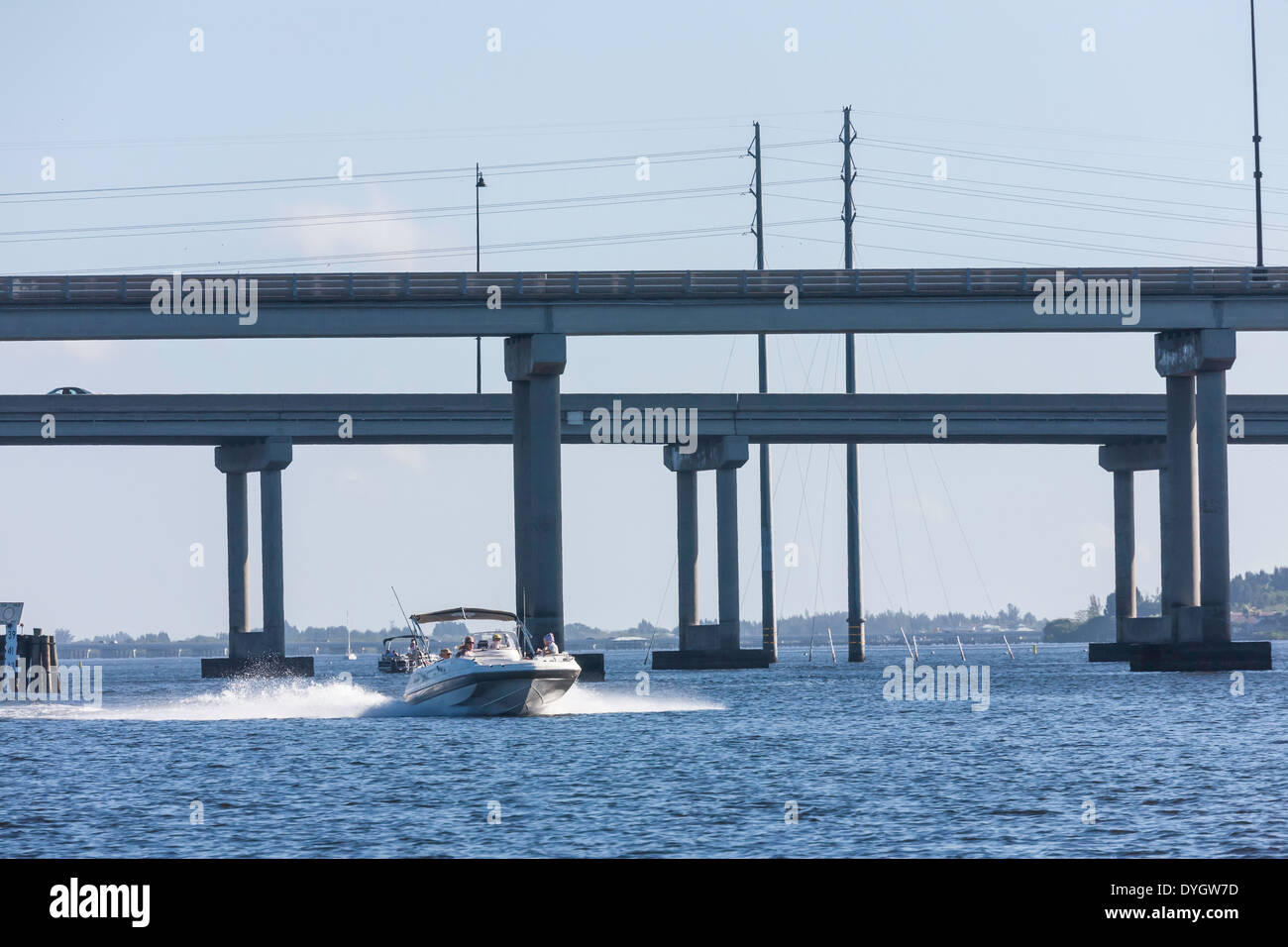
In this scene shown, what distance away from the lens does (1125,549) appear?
412ft

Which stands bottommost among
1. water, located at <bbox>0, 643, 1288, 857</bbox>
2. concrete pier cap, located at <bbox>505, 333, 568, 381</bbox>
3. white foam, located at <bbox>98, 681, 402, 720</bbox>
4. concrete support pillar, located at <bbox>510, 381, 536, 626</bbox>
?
white foam, located at <bbox>98, 681, 402, 720</bbox>

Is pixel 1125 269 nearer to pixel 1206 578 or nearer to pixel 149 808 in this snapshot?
pixel 1206 578

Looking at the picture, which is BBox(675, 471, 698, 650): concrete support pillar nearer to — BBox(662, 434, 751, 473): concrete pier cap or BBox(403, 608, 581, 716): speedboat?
BBox(662, 434, 751, 473): concrete pier cap

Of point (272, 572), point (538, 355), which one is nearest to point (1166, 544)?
point (538, 355)

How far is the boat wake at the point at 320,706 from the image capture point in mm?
63812

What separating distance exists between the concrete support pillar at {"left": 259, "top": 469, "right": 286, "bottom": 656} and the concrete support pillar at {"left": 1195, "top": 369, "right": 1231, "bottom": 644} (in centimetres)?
6086

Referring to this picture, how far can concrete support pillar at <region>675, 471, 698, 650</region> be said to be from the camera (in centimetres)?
12156

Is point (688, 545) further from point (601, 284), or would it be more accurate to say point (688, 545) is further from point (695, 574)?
point (601, 284)

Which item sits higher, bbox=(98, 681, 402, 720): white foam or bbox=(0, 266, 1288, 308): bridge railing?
bbox=(0, 266, 1288, 308): bridge railing

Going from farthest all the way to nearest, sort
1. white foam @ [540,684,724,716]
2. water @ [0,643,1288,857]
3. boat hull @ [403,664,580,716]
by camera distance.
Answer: white foam @ [540,684,724,716], boat hull @ [403,664,580,716], water @ [0,643,1288,857]

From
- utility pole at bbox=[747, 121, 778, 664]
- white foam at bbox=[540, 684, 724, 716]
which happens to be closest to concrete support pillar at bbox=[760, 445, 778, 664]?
utility pole at bbox=[747, 121, 778, 664]

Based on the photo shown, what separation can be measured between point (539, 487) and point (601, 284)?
9124mm

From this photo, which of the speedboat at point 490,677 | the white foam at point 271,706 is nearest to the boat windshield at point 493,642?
the speedboat at point 490,677
